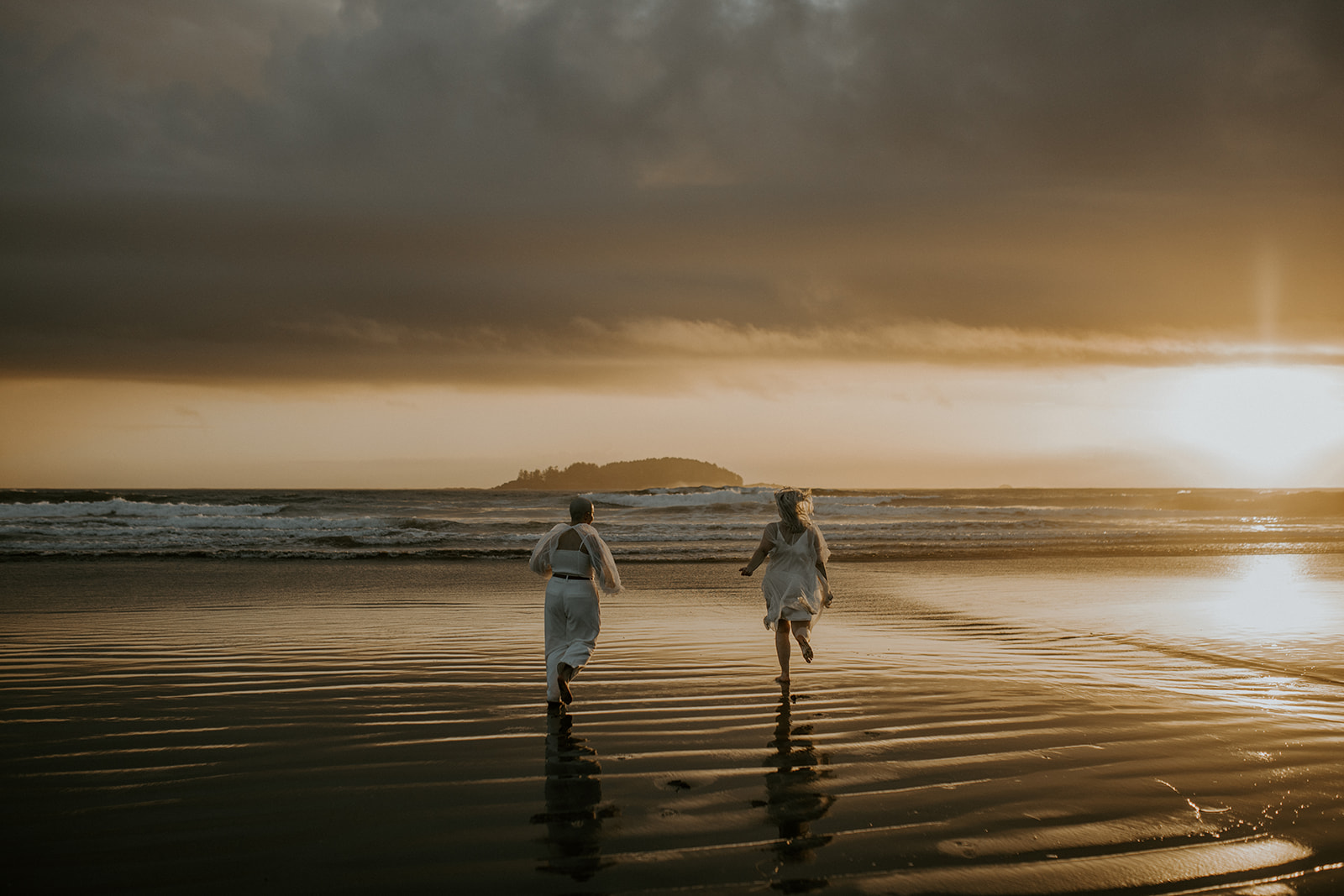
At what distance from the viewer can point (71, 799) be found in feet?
14.8

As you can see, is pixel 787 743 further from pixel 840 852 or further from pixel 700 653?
pixel 700 653

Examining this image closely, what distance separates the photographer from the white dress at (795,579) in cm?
813

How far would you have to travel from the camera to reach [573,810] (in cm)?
445

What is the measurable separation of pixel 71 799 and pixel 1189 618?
492 inches

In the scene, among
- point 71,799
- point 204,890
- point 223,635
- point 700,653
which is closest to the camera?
point 204,890

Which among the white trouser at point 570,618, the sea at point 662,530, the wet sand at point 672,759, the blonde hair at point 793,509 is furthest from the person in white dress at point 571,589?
the sea at point 662,530

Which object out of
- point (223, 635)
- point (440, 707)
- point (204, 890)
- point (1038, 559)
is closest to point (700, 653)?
point (440, 707)

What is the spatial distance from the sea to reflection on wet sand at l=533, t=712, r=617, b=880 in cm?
1749

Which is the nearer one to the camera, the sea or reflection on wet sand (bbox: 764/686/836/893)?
reflection on wet sand (bbox: 764/686/836/893)

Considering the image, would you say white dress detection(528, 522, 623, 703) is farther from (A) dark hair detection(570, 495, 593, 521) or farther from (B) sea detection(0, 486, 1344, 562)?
(B) sea detection(0, 486, 1344, 562)

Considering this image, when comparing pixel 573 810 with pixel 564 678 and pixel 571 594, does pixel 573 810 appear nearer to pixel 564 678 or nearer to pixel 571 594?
pixel 564 678

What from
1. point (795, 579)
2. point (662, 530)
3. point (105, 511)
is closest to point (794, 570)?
point (795, 579)

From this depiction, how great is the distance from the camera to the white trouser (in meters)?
6.81

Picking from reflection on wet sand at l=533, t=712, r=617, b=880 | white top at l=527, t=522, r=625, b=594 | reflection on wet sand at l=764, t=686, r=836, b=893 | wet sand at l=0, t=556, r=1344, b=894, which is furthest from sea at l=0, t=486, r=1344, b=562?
reflection on wet sand at l=533, t=712, r=617, b=880
